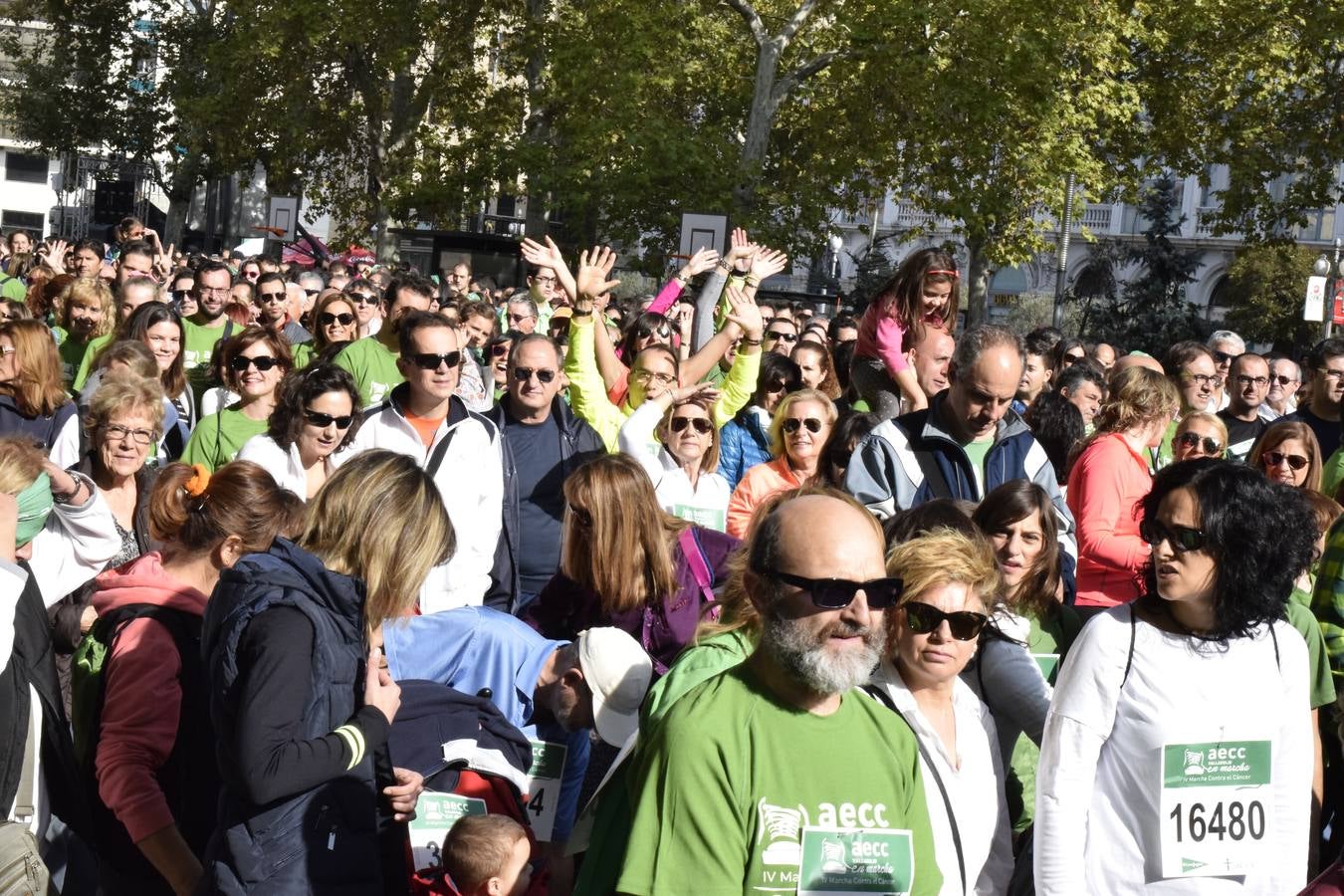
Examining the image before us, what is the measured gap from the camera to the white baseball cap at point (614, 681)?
435 centimetres

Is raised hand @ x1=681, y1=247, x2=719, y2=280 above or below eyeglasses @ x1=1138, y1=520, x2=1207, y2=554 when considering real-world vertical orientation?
above

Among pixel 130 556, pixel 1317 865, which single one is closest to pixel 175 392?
pixel 130 556

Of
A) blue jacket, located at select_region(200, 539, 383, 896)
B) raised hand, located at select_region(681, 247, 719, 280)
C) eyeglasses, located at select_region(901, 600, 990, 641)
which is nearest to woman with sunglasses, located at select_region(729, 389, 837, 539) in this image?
raised hand, located at select_region(681, 247, 719, 280)

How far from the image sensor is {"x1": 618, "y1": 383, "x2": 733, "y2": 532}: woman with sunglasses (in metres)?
7.38

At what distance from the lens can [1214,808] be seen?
12.8 feet

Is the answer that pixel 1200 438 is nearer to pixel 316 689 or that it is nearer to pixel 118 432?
pixel 118 432

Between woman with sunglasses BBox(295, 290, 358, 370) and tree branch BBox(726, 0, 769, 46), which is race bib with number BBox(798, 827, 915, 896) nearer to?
woman with sunglasses BBox(295, 290, 358, 370)

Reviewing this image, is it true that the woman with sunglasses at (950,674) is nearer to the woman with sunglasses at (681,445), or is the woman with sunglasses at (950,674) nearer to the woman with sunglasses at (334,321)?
the woman with sunglasses at (681,445)

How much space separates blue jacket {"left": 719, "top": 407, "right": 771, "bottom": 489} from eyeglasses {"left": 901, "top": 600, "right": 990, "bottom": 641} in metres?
4.62

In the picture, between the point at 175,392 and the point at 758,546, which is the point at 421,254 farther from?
the point at 758,546

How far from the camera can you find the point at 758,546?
10.4ft

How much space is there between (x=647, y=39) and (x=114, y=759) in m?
25.0

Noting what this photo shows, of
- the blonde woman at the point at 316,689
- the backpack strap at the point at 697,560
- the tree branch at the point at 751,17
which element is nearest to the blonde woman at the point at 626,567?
the backpack strap at the point at 697,560

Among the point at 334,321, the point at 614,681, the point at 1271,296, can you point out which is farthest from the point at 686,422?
the point at 1271,296
